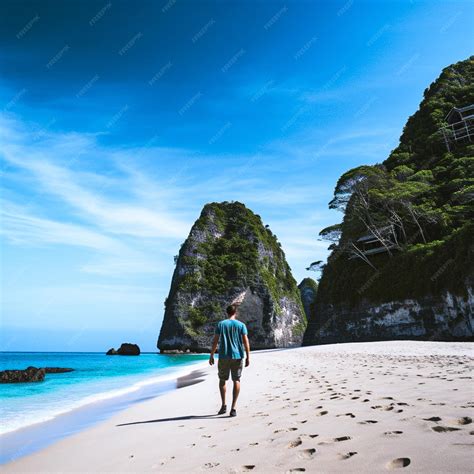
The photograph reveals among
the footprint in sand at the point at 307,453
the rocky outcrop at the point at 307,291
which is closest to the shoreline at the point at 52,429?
the footprint in sand at the point at 307,453

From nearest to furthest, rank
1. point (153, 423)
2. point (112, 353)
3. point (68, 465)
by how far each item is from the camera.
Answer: point (68, 465) → point (153, 423) → point (112, 353)

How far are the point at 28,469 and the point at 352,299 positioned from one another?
128ft

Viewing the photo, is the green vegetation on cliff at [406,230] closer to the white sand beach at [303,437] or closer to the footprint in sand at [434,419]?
the white sand beach at [303,437]

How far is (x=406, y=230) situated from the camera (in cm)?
4103

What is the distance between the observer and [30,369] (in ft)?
78.6

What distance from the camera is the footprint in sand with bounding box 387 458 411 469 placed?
106 inches

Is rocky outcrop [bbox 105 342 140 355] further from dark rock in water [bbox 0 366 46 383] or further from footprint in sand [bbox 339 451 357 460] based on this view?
footprint in sand [bbox 339 451 357 460]

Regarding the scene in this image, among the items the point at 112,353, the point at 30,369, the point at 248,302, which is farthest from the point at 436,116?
the point at 112,353

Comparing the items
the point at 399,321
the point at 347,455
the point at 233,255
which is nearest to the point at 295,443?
the point at 347,455

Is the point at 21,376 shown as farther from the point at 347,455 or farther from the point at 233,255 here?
the point at 233,255

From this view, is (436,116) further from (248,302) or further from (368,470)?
(368,470)

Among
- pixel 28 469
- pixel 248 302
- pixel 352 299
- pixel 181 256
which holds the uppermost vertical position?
pixel 181 256

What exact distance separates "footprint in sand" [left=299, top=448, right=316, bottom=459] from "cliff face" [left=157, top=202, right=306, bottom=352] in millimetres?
74552

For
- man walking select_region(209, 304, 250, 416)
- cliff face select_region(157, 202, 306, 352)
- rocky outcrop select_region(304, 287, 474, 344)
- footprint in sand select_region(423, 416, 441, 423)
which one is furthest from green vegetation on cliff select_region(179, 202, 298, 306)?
footprint in sand select_region(423, 416, 441, 423)
